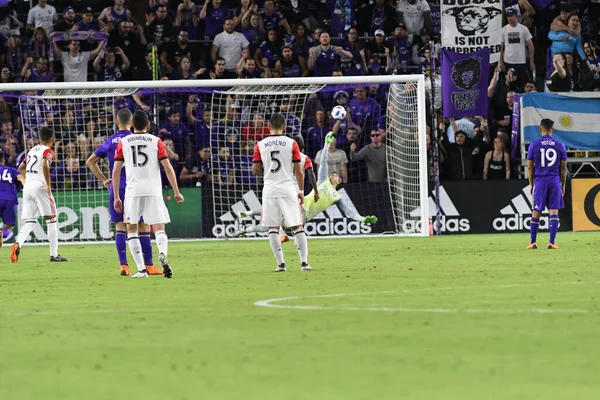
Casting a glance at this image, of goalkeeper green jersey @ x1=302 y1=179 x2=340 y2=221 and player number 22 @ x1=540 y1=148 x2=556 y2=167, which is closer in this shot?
player number 22 @ x1=540 y1=148 x2=556 y2=167

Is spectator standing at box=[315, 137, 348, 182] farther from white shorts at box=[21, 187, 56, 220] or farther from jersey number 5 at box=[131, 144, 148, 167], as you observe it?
jersey number 5 at box=[131, 144, 148, 167]

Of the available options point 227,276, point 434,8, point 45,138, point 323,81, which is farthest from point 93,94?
point 227,276

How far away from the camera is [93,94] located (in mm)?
26609

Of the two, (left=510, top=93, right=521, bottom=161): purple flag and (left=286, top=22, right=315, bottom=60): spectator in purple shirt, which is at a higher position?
(left=286, top=22, right=315, bottom=60): spectator in purple shirt

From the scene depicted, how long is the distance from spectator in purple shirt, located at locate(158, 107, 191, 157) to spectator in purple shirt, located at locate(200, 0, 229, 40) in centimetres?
318

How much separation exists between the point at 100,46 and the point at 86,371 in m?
23.5

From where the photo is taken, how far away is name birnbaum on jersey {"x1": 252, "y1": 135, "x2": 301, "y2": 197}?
49.5ft

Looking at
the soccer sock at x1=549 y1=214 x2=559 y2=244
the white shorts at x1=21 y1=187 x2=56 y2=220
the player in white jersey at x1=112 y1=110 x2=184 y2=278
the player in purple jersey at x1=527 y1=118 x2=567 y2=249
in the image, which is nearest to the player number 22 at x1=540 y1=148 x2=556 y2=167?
the player in purple jersey at x1=527 y1=118 x2=567 y2=249

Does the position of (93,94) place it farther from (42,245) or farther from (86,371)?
(86,371)

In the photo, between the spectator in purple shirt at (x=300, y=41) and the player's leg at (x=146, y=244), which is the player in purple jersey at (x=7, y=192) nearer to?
the player's leg at (x=146, y=244)

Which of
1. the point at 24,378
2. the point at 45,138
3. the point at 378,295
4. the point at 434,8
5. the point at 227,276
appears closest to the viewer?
the point at 24,378

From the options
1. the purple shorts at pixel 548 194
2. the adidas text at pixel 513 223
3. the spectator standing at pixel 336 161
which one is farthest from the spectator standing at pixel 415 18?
the purple shorts at pixel 548 194

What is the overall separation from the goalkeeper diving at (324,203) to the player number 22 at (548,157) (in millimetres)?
4829

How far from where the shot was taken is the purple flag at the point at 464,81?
85.1 ft
